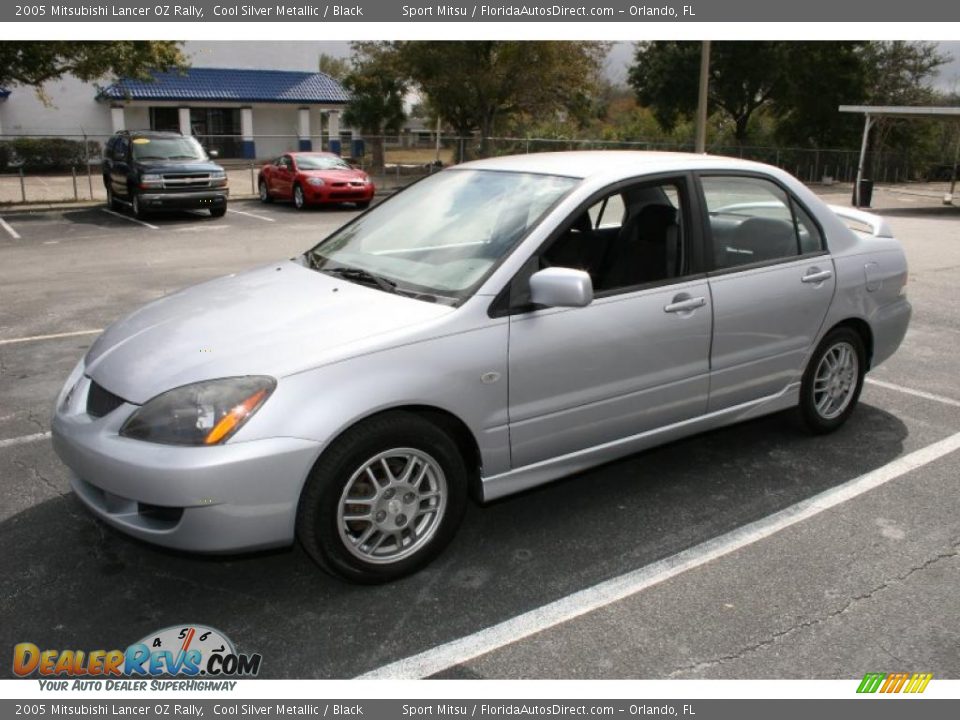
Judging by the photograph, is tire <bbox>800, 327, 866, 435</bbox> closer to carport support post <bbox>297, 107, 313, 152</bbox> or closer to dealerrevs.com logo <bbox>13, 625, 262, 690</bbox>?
dealerrevs.com logo <bbox>13, 625, 262, 690</bbox>

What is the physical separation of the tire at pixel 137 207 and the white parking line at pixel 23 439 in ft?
46.7

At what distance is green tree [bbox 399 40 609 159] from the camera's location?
33438mm

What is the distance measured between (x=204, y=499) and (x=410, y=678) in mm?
956

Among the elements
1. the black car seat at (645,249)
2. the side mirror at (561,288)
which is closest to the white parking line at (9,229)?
the black car seat at (645,249)

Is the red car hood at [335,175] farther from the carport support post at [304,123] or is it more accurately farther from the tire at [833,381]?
the carport support post at [304,123]

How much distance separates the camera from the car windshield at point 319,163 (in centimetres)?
2159

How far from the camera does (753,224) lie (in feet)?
15.5

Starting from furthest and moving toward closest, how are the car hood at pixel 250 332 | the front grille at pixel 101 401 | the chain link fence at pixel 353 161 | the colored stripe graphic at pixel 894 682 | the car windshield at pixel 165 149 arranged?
the chain link fence at pixel 353 161 < the car windshield at pixel 165 149 < the front grille at pixel 101 401 < the car hood at pixel 250 332 < the colored stripe graphic at pixel 894 682

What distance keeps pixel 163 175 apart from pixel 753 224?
16090 mm

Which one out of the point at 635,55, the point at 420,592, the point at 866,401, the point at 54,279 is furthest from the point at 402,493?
the point at 635,55

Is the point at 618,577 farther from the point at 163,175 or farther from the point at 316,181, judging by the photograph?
the point at 316,181

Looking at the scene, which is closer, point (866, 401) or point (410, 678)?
point (410, 678)
